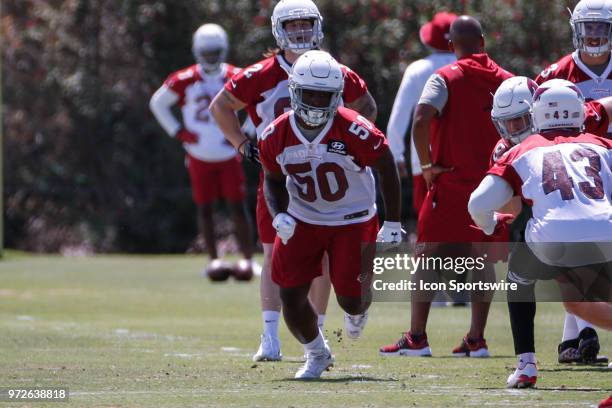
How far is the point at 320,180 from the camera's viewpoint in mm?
7641

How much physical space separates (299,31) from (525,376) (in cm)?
283

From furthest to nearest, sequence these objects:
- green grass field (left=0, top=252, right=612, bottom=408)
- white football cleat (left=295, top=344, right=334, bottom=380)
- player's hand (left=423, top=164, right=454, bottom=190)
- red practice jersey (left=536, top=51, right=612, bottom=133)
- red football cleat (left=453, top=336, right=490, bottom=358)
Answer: player's hand (left=423, top=164, right=454, bottom=190), red football cleat (left=453, top=336, right=490, bottom=358), red practice jersey (left=536, top=51, right=612, bottom=133), white football cleat (left=295, top=344, right=334, bottom=380), green grass field (left=0, top=252, right=612, bottom=408)

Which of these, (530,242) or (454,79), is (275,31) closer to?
(454,79)

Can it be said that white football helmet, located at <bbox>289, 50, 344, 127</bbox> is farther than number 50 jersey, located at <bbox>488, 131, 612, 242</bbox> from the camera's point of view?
Yes

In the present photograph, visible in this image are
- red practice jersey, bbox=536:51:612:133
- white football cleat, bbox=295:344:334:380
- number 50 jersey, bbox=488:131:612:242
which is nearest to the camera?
number 50 jersey, bbox=488:131:612:242

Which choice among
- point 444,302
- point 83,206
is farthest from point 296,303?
point 83,206

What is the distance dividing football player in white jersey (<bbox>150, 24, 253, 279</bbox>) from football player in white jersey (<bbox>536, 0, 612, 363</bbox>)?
6.71m

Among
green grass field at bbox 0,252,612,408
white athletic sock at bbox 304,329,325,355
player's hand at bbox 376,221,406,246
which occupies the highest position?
player's hand at bbox 376,221,406,246

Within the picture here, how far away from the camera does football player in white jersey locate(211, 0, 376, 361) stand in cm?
873

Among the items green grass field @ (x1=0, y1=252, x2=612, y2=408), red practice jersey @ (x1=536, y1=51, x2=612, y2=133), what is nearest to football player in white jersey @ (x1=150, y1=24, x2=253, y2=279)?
green grass field @ (x1=0, y1=252, x2=612, y2=408)

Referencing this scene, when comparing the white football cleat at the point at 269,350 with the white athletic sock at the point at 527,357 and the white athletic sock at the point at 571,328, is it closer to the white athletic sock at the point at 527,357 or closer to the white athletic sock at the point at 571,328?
the white athletic sock at the point at 571,328

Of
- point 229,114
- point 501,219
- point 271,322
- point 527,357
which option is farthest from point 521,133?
point 229,114

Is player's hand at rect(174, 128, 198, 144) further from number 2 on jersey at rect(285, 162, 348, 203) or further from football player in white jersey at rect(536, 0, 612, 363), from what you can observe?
number 2 on jersey at rect(285, 162, 348, 203)

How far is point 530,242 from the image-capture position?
6.89 m
